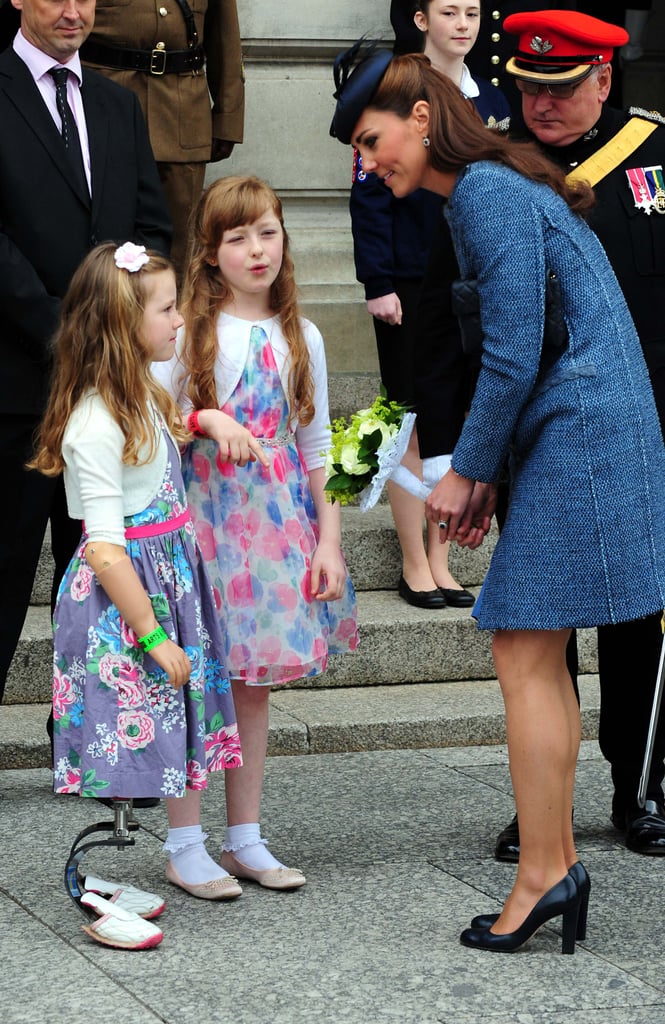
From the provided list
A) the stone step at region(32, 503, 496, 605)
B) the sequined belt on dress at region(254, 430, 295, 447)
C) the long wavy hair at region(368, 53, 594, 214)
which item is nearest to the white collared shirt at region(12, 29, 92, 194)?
the sequined belt on dress at region(254, 430, 295, 447)

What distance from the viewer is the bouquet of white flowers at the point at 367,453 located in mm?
3584

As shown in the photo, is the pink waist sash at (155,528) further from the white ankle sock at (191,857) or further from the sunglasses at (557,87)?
the sunglasses at (557,87)

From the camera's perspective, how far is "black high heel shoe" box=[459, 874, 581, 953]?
3414mm

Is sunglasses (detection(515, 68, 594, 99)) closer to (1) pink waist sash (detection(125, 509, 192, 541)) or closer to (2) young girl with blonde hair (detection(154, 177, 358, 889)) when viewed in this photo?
(2) young girl with blonde hair (detection(154, 177, 358, 889))

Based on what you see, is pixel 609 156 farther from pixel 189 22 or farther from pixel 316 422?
pixel 189 22

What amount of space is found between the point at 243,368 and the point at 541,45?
104 cm

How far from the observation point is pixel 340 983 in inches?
129

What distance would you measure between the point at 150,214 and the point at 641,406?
1.86 metres

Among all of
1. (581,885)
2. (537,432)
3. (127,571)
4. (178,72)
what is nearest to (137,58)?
(178,72)

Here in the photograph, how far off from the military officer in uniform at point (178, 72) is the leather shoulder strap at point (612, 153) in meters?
1.93

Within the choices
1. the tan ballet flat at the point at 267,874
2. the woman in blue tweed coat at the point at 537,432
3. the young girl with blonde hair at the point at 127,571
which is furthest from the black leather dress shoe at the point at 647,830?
the young girl with blonde hair at the point at 127,571

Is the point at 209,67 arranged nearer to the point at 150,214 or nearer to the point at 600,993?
the point at 150,214

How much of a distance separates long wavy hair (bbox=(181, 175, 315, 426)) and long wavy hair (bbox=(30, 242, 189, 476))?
209mm

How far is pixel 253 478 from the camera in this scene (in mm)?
3875
